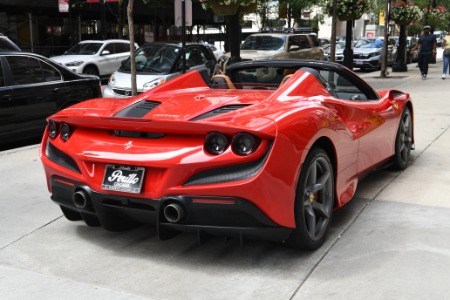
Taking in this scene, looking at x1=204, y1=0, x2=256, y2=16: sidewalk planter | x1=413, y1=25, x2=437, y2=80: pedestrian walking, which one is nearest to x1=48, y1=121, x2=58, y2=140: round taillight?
x1=204, y1=0, x2=256, y2=16: sidewalk planter

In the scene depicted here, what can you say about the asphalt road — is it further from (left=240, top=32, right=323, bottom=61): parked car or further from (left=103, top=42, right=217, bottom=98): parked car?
(left=240, top=32, right=323, bottom=61): parked car

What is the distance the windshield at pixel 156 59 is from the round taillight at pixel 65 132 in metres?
8.86

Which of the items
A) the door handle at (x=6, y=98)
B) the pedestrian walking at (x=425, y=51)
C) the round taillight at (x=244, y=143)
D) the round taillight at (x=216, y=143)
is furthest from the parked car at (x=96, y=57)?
the round taillight at (x=244, y=143)

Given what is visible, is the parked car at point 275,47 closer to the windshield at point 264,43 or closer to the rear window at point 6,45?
the windshield at point 264,43

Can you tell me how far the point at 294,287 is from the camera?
3289 mm

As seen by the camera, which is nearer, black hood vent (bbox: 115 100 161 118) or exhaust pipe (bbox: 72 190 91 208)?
exhaust pipe (bbox: 72 190 91 208)

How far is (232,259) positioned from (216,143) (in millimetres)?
877

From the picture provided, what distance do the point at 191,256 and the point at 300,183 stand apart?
0.93 meters

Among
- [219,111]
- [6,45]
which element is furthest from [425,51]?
[219,111]

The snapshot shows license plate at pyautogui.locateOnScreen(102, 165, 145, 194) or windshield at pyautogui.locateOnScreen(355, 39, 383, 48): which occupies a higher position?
windshield at pyautogui.locateOnScreen(355, 39, 383, 48)

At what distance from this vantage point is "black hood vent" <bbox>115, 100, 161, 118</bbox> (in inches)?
150

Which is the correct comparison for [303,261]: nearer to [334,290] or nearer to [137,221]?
[334,290]

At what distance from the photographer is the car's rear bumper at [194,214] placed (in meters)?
3.26

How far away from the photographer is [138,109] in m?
3.95
